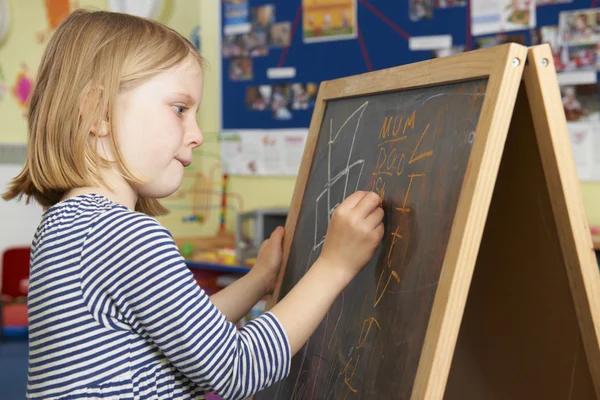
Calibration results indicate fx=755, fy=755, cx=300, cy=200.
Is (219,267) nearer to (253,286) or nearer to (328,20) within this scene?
(328,20)

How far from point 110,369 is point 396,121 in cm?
58

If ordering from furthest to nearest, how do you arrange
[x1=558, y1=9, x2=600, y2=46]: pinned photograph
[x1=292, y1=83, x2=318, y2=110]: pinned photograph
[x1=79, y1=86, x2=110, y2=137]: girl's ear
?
[x1=292, y1=83, x2=318, y2=110]: pinned photograph, [x1=558, y1=9, x2=600, y2=46]: pinned photograph, [x1=79, y1=86, x2=110, y2=137]: girl's ear

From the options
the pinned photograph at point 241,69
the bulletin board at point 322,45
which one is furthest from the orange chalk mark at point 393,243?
the pinned photograph at point 241,69

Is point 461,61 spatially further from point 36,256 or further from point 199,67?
point 36,256

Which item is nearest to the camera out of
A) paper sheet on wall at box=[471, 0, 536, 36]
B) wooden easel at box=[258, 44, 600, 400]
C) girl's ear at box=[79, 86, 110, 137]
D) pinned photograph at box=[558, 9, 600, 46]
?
wooden easel at box=[258, 44, 600, 400]

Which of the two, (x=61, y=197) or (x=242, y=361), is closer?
(x=242, y=361)

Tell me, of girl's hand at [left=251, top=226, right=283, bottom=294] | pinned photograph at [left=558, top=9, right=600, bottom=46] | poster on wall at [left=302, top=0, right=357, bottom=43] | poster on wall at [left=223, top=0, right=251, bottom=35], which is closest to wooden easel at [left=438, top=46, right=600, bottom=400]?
girl's hand at [left=251, top=226, right=283, bottom=294]

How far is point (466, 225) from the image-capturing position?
3.07ft

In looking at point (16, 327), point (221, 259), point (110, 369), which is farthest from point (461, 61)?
point (16, 327)

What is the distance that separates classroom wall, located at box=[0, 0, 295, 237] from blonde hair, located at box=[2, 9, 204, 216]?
2.47 meters

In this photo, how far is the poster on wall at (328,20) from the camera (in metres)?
3.34

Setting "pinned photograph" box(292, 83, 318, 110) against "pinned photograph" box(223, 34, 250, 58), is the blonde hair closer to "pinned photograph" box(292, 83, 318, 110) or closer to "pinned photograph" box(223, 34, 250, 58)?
"pinned photograph" box(292, 83, 318, 110)

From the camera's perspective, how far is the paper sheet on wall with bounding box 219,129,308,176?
3.57 meters

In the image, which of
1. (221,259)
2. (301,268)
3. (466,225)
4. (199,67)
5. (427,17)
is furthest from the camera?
(221,259)
